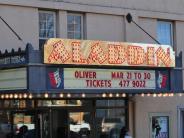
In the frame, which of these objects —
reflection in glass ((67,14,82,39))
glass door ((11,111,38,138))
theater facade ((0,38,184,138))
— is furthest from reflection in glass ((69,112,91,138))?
reflection in glass ((67,14,82,39))

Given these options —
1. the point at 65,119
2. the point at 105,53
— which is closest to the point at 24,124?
the point at 65,119

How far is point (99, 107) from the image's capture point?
21.3 meters

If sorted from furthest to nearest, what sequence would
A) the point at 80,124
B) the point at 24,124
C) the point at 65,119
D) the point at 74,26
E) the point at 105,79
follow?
the point at 74,26 < the point at 80,124 < the point at 65,119 < the point at 24,124 < the point at 105,79

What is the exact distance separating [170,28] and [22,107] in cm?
765

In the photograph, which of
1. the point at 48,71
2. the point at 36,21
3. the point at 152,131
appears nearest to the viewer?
the point at 48,71

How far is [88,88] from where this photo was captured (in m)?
17.5

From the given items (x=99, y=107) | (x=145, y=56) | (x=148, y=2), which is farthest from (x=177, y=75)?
(x=148, y=2)

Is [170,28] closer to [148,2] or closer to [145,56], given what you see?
[148,2]

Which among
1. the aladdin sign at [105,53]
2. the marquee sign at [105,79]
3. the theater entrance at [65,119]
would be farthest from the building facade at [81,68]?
the aladdin sign at [105,53]

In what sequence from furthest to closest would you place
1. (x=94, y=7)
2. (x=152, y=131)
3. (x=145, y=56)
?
(x=152, y=131)
(x=94, y=7)
(x=145, y=56)

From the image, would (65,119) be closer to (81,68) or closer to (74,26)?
(74,26)

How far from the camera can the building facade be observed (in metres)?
17.0

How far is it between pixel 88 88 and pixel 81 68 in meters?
0.60

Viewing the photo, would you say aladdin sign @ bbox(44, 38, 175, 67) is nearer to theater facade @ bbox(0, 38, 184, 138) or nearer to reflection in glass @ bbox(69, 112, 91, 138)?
theater facade @ bbox(0, 38, 184, 138)
